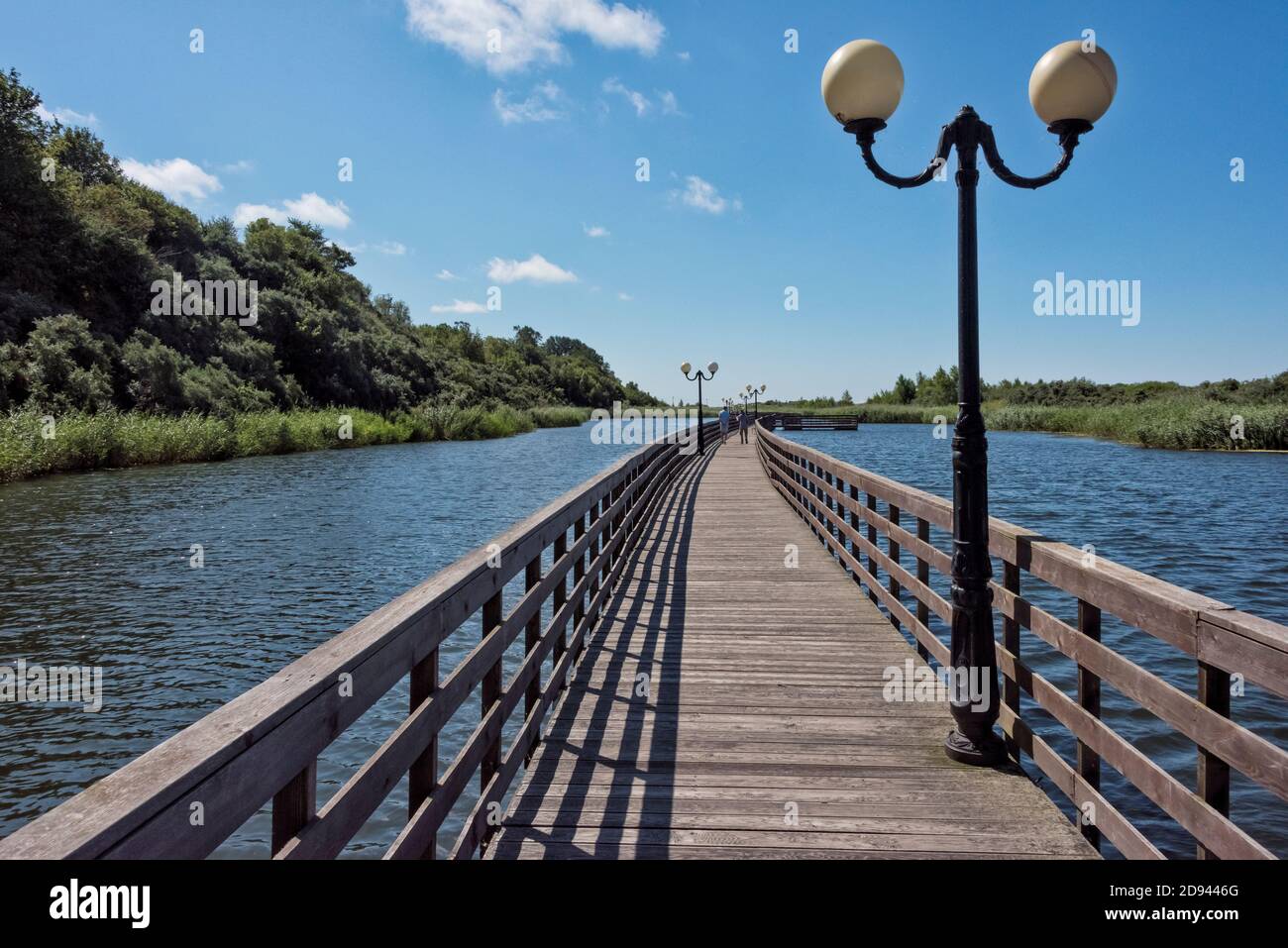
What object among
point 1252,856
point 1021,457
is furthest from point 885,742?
point 1021,457

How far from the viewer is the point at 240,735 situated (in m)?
1.42

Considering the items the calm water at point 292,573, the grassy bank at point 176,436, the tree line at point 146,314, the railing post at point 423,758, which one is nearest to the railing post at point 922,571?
the calm water at point 292,573

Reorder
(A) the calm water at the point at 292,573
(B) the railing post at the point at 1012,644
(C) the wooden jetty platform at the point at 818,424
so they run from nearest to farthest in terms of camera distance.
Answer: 1. (B) the railing post at the point at 1012,644
2. (A) the calm water at the point at 292,573
3. (C) the wooden jetty platform at the point at 818,424

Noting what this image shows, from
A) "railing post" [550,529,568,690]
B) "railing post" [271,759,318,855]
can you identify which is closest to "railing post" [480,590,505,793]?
"railing post" [550,529,568,690]

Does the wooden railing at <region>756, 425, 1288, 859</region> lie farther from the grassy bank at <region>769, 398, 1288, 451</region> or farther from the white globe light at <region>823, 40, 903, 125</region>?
the grassy bank at <region>769, 398, 1288, 451</region>

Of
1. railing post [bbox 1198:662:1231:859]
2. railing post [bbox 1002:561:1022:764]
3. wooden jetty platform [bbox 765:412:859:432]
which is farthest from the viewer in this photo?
wooden jetty platform [bbox 765:412:859:432]

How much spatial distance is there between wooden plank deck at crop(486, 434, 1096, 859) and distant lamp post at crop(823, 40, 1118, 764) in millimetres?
372

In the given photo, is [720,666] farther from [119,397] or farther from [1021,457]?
[1021,457]

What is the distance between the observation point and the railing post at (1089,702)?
122 inches

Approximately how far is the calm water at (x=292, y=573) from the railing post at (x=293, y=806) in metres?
3.48

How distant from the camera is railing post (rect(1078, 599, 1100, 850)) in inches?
122

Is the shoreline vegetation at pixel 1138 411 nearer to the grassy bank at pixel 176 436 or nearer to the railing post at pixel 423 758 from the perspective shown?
the grassy bank at pixel 176 436

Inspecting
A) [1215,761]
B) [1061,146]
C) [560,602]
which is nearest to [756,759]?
[560,602]

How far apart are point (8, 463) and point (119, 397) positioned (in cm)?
1035
